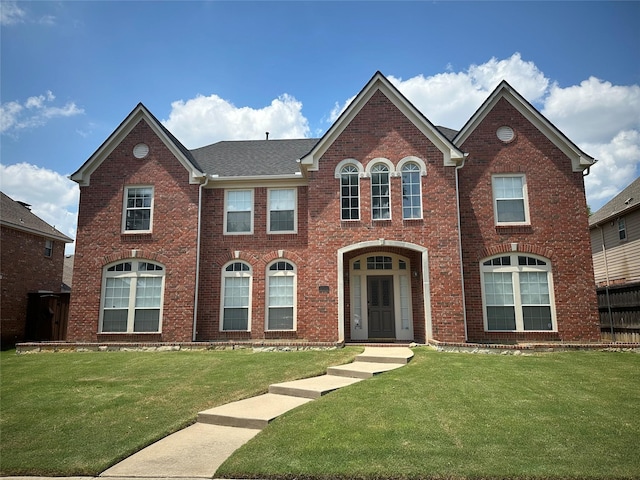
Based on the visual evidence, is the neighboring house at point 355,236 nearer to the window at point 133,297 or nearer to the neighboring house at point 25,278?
the window at point 133,297

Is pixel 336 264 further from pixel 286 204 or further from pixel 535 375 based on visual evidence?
pixel 535 375

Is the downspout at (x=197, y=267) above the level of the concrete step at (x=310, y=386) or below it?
above

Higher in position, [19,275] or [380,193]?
[380,193]

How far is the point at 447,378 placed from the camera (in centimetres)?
897

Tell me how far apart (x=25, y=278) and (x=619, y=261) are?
2767cm

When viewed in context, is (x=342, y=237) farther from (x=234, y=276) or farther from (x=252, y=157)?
(x=252, y=157)

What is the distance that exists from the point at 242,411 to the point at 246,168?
38.0ft

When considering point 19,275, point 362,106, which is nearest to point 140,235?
point 19,275

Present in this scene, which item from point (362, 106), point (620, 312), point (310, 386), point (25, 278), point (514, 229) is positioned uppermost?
point (362, 106)

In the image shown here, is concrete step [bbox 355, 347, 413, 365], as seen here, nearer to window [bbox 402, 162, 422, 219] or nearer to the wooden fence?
window [bbox 402, 162, 422, 219]

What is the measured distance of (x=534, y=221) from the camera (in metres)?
15.1

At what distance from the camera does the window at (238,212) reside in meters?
16.4

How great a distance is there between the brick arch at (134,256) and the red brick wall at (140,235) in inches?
1.5

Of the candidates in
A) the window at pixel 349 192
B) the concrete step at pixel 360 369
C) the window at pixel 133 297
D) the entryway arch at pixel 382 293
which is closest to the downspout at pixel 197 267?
the window at pixel 133 297
